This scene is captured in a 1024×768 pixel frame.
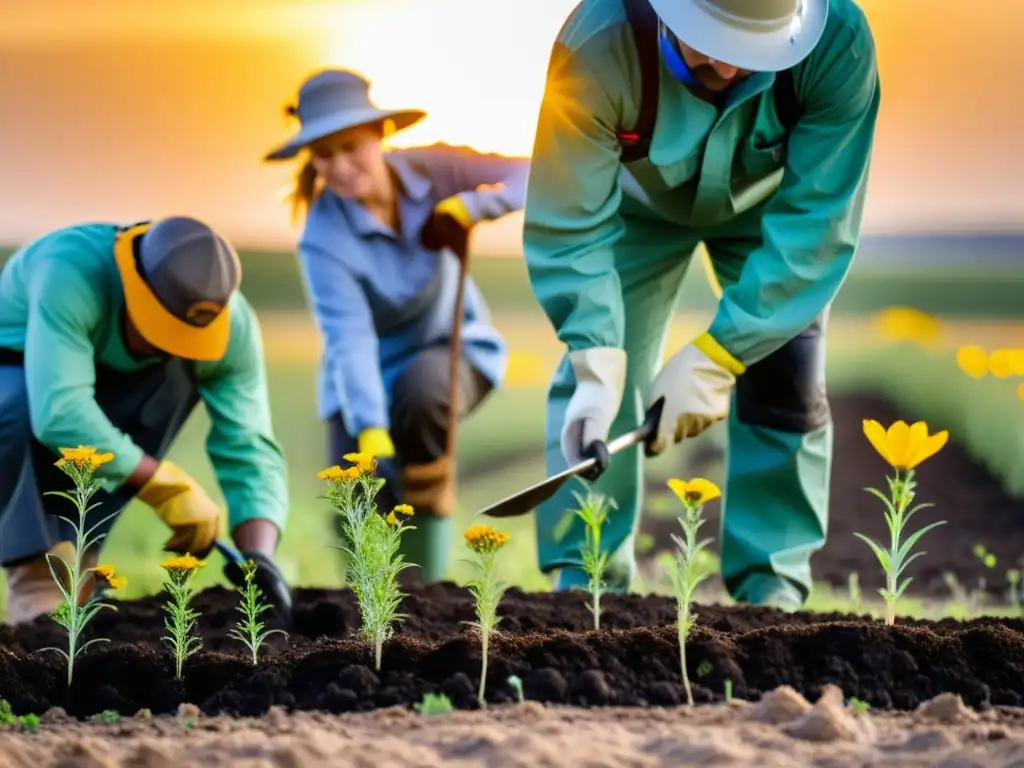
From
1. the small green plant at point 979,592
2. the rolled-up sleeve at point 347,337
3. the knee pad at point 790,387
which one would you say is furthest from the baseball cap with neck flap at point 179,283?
the small green plant at point 979,592

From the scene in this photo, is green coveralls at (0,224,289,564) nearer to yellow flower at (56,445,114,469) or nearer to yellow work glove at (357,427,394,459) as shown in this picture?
yellow work glove at (357,427,394,459)

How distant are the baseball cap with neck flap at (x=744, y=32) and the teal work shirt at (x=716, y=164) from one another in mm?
103

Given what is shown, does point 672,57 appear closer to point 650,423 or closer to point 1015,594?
point 650,423

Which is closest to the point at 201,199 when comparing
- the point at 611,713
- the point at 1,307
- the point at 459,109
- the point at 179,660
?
the point at 459,109

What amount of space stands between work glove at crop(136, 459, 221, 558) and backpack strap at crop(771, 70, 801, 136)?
60.0 inches

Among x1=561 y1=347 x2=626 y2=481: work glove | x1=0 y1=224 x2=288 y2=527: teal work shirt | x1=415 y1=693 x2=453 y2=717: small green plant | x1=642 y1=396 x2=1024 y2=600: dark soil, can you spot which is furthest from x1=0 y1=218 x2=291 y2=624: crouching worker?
x1=642 y1=396 x2=1024 y2=600: dark soil

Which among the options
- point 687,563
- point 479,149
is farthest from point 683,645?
point 479,149

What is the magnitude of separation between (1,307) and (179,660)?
1.33 metres

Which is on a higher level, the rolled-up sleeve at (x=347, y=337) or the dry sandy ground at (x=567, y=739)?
the rolled-up sleeve at (x=347, y=337)

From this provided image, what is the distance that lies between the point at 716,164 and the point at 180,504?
1410mm

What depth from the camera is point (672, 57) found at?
272 cm

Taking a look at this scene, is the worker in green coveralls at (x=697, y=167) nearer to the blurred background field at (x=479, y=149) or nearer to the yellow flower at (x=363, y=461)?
the yellow flower at (x=363, y=461)

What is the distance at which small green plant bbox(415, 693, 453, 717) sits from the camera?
2.16 metres

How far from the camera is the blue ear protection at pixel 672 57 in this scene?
272 centimetres
